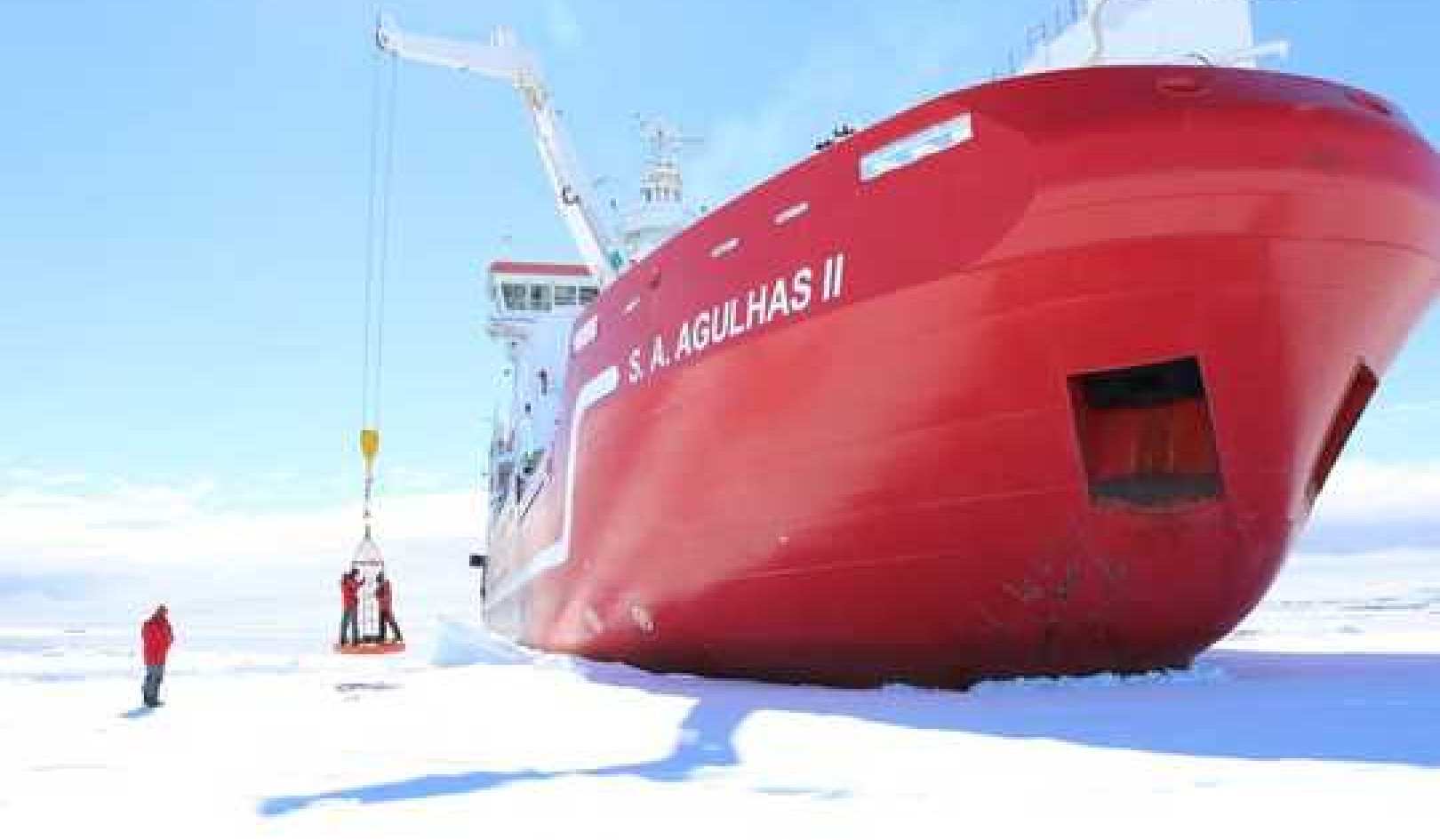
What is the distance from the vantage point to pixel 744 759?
4.91 m

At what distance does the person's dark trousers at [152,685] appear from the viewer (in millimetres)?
8227

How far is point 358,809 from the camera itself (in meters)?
3.97

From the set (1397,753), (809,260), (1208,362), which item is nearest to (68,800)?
(809,260)

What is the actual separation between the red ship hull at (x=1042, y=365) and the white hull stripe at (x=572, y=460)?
5.13 feet

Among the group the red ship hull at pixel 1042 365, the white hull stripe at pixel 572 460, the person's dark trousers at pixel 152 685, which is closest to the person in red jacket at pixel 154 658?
the person's dark trousers at pixel 152 685

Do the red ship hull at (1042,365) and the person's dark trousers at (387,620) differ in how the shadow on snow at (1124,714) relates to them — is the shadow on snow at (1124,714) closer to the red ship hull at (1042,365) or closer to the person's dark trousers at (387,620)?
the red ship hull at (1042,365)

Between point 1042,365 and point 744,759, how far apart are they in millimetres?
3051

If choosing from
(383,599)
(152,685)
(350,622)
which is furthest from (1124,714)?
(350,622)

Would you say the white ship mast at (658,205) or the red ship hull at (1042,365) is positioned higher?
the white ship mast at (658,205)

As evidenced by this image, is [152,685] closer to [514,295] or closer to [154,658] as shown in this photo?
[154,658]

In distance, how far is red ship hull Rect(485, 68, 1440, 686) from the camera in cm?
624

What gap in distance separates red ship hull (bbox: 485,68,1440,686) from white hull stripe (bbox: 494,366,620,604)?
1564 millimetres

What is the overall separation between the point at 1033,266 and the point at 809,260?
150 centimetres

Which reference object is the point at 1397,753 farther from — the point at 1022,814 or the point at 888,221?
the point at 888,221
